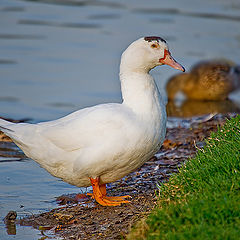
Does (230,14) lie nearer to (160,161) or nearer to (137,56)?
(160,161)

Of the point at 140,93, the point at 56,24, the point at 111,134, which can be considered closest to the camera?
the point at 111,134

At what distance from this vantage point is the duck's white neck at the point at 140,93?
562 cm

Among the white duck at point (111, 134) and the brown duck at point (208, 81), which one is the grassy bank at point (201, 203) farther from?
the brown duck at point (208, 81)

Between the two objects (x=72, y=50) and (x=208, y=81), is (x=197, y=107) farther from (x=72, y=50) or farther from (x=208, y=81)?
(x=72, y=50)

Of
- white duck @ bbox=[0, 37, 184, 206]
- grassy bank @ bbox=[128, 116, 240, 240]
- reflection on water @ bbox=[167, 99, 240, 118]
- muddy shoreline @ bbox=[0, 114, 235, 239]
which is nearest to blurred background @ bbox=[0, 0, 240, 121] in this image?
reflection on water @ bbox=[167, 99, 240, 118]

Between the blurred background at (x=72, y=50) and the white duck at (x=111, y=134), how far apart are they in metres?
0.66

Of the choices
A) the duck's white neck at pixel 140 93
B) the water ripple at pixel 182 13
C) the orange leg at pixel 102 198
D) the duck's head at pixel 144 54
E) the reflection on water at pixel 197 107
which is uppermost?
the duck's head at pixel 144 54

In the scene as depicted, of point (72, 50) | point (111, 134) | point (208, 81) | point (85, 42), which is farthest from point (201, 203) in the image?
point (85, 42)

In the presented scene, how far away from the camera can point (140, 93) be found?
571 centimetres

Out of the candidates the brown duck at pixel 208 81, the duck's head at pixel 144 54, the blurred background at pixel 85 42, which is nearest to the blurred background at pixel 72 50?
the blurred background at pixel 85 42

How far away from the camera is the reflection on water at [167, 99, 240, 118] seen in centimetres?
1120

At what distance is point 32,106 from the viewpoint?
1076 centimetres

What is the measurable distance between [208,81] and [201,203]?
26.2ft

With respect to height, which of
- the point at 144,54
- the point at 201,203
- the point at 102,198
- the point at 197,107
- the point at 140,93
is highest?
the point at 144,54
